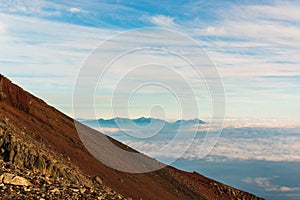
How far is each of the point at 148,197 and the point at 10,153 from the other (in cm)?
1691

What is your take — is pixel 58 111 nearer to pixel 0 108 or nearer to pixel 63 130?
pixel 63 130

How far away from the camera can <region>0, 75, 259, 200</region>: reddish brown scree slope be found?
37.7 m

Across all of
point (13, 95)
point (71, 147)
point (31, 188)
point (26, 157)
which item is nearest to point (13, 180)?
point (31, 188)

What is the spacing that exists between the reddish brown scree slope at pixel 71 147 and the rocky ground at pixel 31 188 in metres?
13.5

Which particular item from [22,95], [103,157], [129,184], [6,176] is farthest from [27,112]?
[6,176]

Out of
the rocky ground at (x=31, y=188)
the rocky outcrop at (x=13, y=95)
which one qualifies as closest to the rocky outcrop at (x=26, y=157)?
the rocky ground at (x=31, y=188)

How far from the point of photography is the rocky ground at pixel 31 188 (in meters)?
18.6

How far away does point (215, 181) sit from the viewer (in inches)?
2594

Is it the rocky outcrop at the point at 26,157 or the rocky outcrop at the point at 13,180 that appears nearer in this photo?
the rocky outcrop at the point at 13,180

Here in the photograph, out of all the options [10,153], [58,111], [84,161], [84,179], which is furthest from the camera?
[58,111]

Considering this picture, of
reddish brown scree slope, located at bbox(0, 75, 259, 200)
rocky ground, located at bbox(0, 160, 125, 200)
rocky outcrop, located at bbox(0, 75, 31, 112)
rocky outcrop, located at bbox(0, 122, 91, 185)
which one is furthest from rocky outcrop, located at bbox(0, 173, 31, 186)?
rocky outcrop, located at bbox(0, 75, 31, 112)

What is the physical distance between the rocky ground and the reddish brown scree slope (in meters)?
13.5

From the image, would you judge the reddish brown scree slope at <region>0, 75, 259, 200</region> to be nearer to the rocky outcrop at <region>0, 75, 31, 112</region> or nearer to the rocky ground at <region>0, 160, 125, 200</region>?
the rocky outcrop at <region>0, 75, 31, 112</region>

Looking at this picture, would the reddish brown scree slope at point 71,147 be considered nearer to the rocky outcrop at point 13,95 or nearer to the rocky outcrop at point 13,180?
the rocky outcrop at point 13,95
